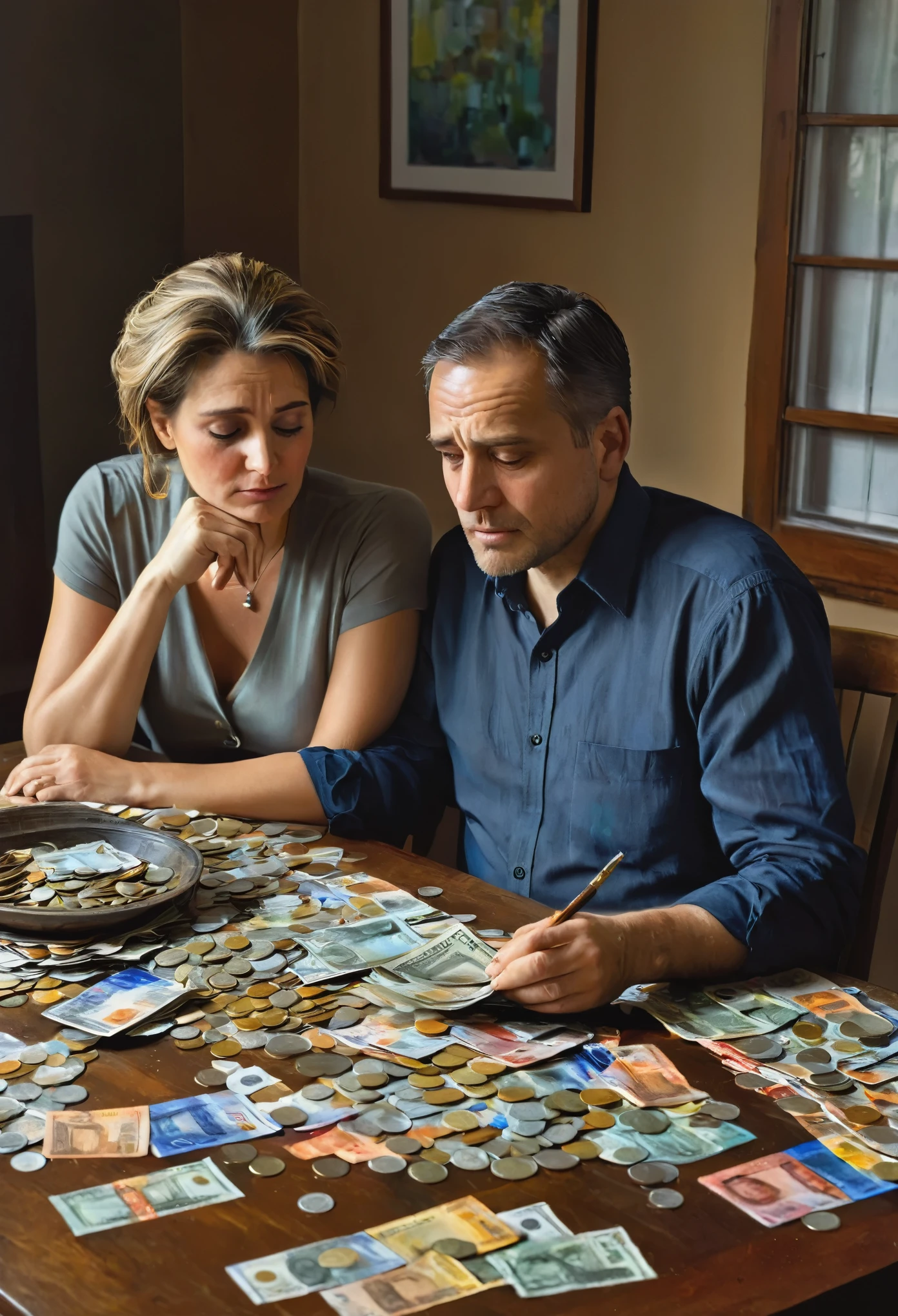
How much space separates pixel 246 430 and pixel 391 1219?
4.37ft

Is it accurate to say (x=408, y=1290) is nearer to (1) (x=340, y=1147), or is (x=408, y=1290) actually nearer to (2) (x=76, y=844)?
(1) (x=340, y=1147)

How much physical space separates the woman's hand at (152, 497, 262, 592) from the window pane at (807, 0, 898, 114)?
4.67ft

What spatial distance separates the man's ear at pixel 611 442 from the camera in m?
1.90

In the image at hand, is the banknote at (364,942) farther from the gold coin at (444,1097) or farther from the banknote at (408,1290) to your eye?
the banknote at (408,1290)

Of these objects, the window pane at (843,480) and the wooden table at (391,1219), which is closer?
the wooden table at (391,1219)

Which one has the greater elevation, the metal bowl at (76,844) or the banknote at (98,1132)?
the metal bowl at (76,844)

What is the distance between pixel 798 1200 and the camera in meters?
1.15

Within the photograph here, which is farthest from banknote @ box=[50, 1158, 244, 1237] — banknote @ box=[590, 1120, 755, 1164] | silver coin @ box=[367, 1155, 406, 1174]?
banknote @ box=[590, 1120, 755, 1164]

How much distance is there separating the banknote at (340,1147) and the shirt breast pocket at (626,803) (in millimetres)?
723

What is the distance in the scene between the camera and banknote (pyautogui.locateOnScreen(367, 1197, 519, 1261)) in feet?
3.60

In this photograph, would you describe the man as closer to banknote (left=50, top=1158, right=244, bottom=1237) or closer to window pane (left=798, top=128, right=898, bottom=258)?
banknote (left=50, top=1158, right=244, bottom=1237)

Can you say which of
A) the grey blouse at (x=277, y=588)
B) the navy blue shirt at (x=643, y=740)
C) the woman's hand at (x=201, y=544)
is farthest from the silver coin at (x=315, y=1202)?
the woman's hand at (x=201, y=544)

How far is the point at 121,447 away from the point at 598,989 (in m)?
2.67

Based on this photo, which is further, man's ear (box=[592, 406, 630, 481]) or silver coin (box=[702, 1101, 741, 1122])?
man's ear (box=[592, 406, 630, 481])
